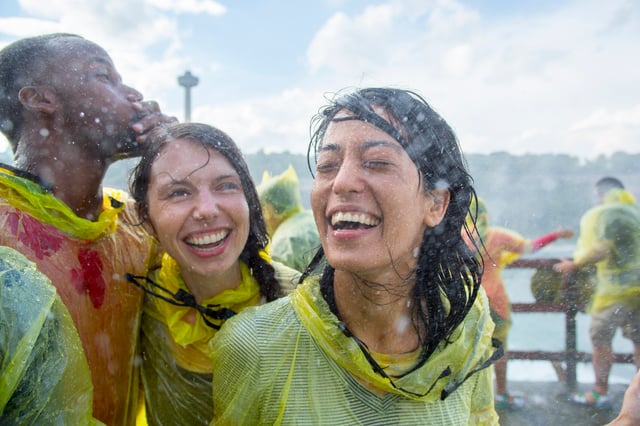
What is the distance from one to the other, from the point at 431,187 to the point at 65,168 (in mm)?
1381

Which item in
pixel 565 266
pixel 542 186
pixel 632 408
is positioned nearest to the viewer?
pixel 632 408

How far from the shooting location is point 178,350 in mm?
1932

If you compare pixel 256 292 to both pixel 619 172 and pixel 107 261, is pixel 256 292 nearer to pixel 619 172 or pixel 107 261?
pixel 107 261

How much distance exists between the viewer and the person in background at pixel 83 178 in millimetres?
1941

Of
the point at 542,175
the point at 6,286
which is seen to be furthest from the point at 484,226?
the point at 542,175

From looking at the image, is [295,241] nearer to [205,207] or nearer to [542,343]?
[205,207]

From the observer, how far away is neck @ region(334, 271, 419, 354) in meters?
1.51

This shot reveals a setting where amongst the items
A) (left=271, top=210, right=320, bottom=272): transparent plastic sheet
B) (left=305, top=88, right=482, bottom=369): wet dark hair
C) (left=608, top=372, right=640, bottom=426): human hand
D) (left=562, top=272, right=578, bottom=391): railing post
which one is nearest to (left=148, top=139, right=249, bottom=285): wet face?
(left=305, top=88, right=482, bottom=369): wet dark hair

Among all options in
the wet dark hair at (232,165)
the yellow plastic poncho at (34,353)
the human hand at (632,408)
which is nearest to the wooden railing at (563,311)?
the wet dark hair at (232,165)

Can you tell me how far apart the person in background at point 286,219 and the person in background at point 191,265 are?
2.30m

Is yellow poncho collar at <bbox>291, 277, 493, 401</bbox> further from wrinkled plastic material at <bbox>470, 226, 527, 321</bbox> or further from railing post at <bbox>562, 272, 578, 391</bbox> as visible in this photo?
railing post at <bbox>562, 272, 578, 391</bbox>

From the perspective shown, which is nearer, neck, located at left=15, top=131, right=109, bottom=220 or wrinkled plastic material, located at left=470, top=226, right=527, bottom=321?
neck, located at left=15, top=131, right=109, bottom=220

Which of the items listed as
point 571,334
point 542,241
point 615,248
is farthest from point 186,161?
point 571,334

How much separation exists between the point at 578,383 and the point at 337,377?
4.84 meters
